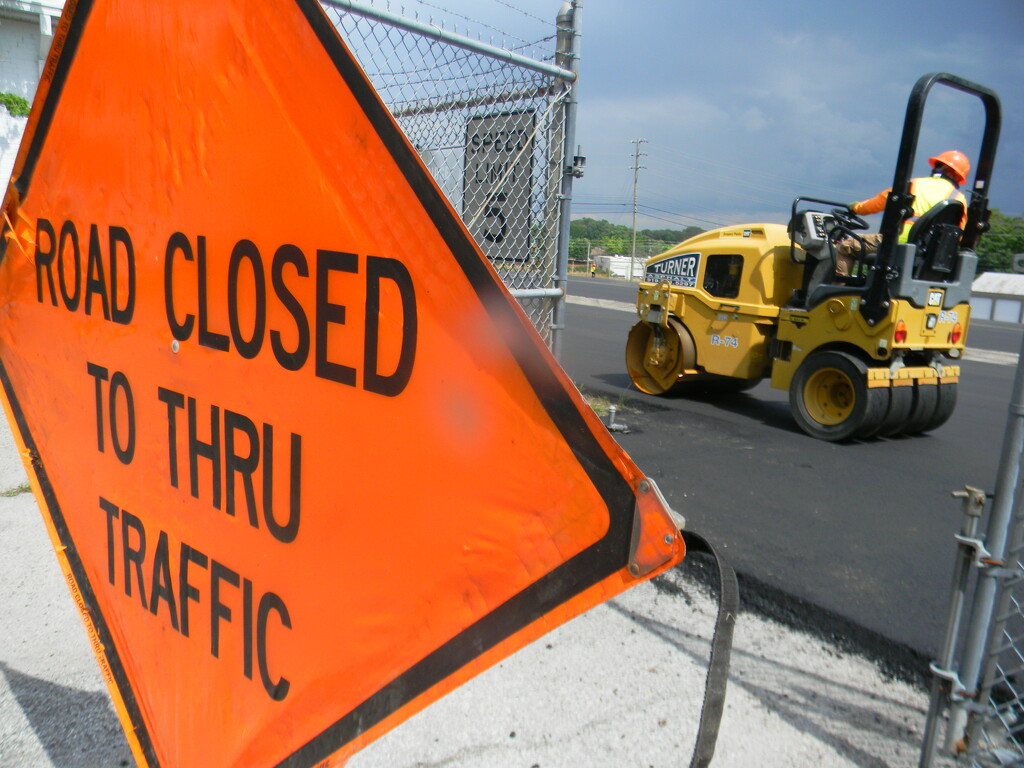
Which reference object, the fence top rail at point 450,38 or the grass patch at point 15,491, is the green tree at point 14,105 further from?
the fence top rail at point 450,38

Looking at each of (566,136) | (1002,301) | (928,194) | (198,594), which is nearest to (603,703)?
(198,594)

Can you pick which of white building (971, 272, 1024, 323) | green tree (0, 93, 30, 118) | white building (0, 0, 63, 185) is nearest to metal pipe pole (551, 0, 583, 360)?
green tree (0, 93, 30, 118)

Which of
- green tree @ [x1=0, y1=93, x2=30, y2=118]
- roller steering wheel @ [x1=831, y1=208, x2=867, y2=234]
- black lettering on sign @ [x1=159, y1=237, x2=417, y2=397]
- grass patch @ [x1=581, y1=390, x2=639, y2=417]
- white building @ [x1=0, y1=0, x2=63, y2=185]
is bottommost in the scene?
grass patch @ [x1=581, y1=390, x2=639, y2=417]

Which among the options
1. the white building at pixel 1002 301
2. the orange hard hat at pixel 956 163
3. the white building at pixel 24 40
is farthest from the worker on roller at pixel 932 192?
the white building at pixel 1002 301

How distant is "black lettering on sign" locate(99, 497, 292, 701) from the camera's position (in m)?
1.34

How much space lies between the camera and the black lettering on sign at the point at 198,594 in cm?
134

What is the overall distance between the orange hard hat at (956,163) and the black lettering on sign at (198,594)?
731 cm

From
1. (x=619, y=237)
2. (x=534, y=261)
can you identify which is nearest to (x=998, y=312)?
(x=534, y=261)

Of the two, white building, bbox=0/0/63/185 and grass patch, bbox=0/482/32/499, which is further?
white building, bbox=0/0/63/185

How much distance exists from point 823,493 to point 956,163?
142 inches

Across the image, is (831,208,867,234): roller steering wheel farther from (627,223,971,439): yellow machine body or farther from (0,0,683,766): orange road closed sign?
(0,0,683,766): orange road closed sign

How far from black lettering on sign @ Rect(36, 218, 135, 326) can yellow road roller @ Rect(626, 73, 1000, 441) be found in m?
6.14

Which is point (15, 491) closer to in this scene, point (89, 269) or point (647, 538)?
point (89, 269)

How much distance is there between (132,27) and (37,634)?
2.73 metres
